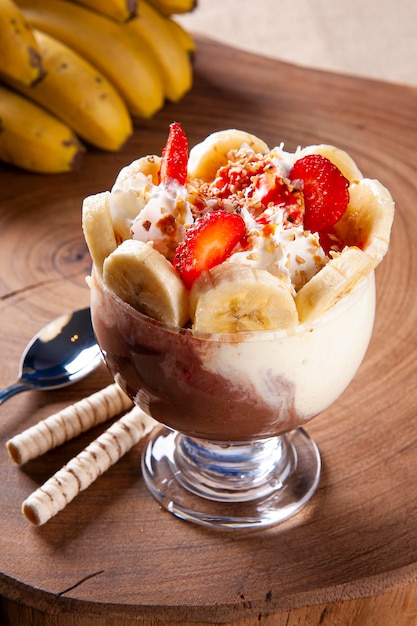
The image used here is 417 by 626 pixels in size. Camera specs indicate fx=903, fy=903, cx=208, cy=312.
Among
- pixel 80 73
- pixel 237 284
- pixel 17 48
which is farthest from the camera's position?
pixel 80 73

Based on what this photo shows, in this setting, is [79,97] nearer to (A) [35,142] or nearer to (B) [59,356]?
(A) [35,142]

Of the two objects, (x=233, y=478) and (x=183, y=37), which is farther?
(x=183, y=37)

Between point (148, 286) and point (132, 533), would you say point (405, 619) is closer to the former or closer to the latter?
point (132, 533)

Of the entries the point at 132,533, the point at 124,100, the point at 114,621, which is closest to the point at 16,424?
the point at 132,533

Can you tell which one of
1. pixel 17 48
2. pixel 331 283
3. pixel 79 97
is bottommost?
pixel 79 97

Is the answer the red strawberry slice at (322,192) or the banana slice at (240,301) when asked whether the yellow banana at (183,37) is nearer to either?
the red strawberry slice at (322,192)

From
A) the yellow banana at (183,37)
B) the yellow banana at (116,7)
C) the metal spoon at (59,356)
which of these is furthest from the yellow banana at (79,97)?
the metal spoon at (59,356)

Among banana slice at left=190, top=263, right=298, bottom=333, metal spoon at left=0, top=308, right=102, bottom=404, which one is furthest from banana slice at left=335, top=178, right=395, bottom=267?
metal spoon at left=0, top=308, right=102, bottom=404

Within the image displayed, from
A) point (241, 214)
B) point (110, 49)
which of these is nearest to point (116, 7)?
point (110, 49)
